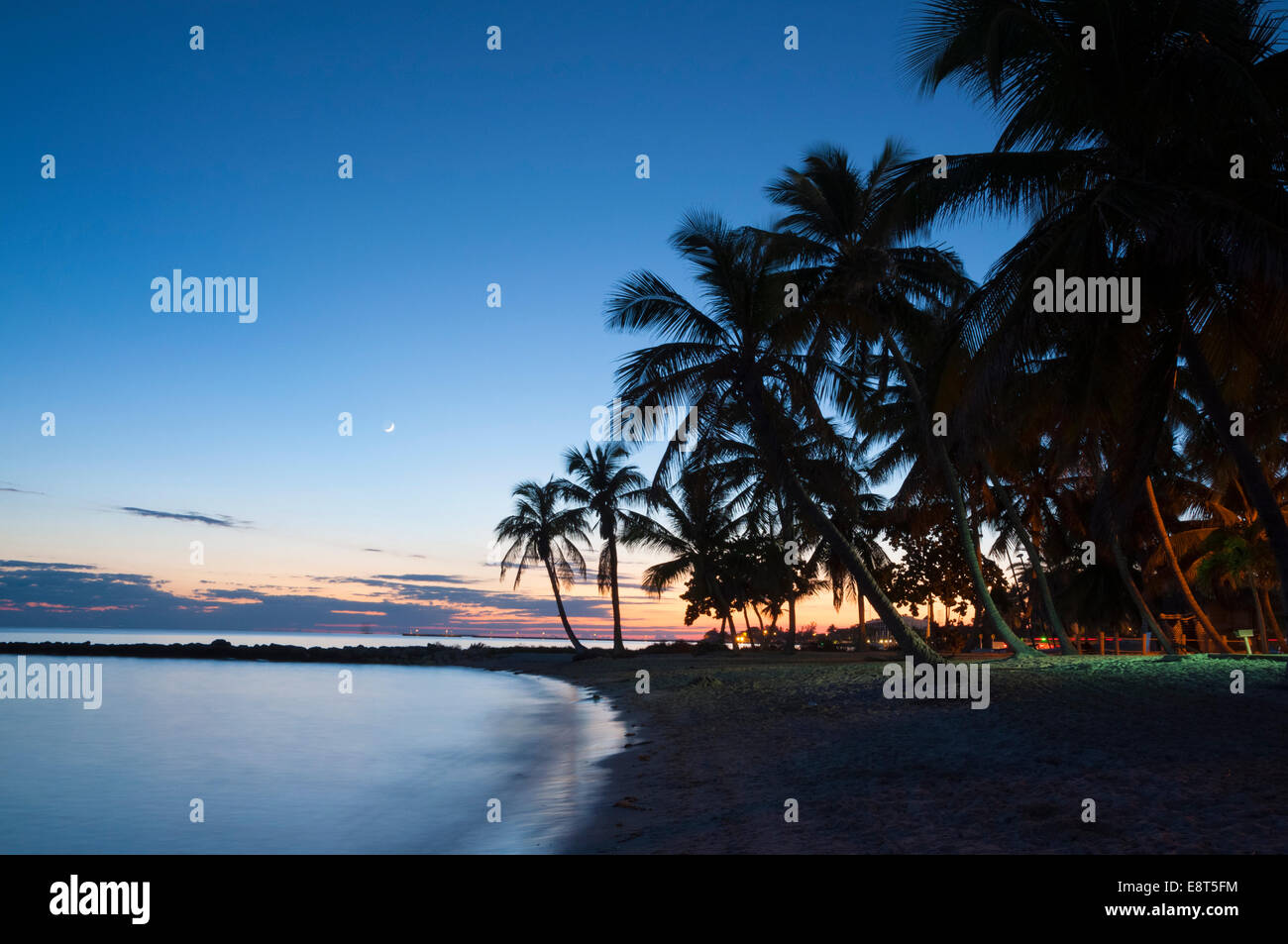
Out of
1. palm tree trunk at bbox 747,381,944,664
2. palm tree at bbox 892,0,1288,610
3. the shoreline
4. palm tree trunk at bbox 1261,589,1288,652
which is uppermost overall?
palm tree at bbox 892,0,1288,610

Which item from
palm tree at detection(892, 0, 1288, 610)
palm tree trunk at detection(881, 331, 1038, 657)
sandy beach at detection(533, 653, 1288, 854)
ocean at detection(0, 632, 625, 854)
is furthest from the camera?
palm tree trunk at detection(881, 331, 1038, 657)

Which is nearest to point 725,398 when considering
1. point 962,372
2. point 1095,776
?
point 962,372

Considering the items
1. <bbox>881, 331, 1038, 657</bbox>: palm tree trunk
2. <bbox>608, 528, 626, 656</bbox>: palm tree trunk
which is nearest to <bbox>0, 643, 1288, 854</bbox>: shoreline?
<bbox>881, 331, 1038, 657</bbox>: palm tree trunk

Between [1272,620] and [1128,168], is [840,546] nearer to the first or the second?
[1128,168]

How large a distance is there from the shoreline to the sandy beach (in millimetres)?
23

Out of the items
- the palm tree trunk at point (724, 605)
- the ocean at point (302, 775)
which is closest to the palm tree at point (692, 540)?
the palm tree trunk at point (724, 605)

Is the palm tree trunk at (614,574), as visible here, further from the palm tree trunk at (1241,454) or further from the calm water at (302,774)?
the palm tree trunk at (1241,454)

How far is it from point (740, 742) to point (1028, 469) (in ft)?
57.2

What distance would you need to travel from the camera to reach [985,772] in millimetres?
7191

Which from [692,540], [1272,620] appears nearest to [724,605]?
[692,540]

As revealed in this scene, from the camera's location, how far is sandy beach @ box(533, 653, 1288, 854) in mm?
5320

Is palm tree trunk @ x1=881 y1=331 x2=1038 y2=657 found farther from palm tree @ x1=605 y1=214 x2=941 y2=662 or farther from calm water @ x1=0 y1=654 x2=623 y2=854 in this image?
calm water @ x1=0 y1=654 x2=623 y2=854

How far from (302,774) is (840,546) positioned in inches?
383

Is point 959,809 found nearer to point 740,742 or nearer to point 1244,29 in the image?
point 740,742
